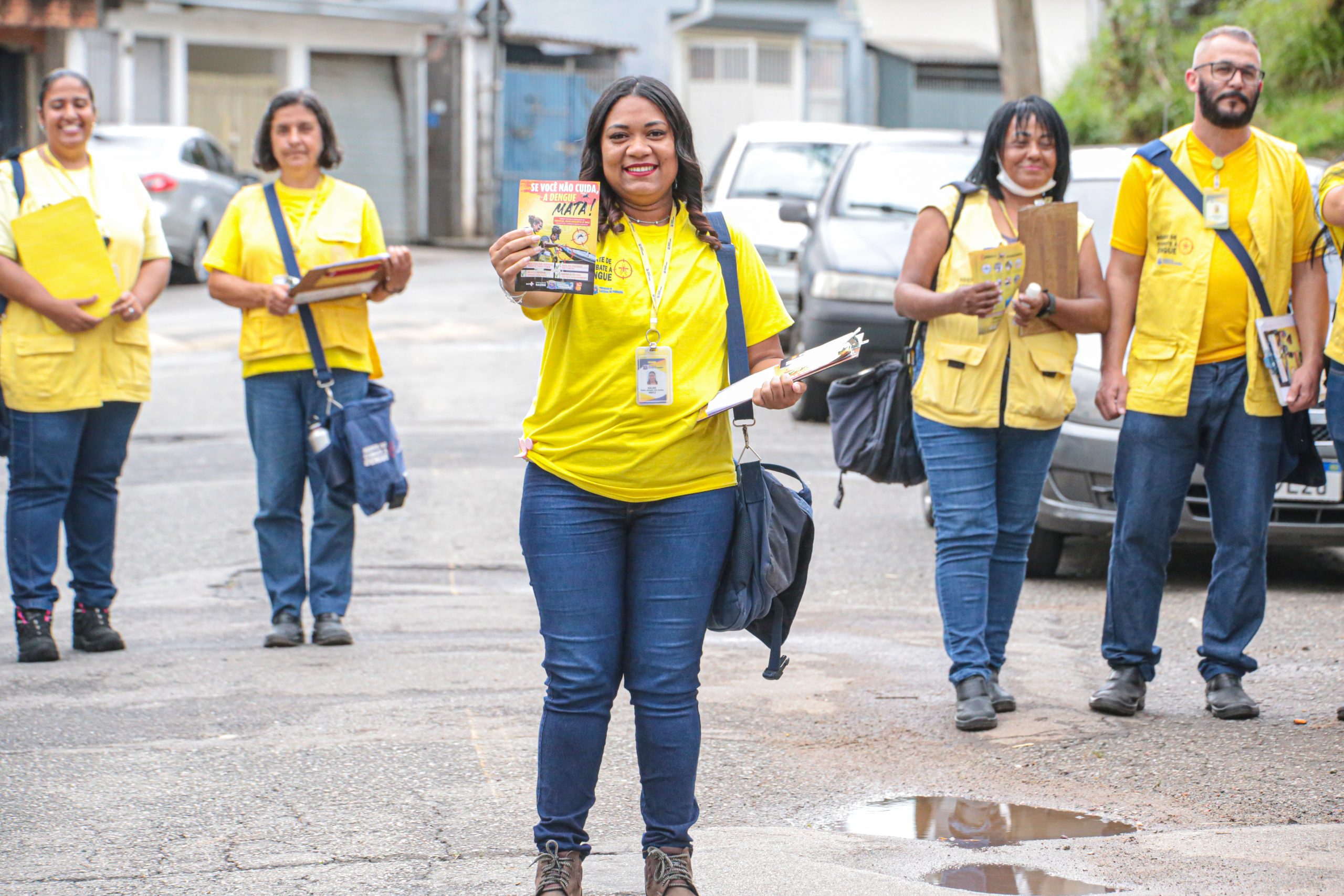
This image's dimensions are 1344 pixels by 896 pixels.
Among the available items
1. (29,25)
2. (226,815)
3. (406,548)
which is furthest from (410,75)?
(226,815)

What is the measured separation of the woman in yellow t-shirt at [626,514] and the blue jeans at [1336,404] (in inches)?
91.9

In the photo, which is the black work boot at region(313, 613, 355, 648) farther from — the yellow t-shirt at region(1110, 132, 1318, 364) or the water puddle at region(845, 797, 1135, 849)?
the yellow t-shirt at region(1110, 132, 1318, 364)

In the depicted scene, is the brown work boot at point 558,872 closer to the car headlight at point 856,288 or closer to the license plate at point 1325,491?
the license plate at point 1325,491

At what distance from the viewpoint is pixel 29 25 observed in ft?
80.8

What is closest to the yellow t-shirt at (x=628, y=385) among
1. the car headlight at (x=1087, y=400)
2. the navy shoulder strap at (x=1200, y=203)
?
the navy shoulder strap at (x=1200, y=203)

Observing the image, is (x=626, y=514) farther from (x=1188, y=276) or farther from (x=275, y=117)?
(x=275, y=117)

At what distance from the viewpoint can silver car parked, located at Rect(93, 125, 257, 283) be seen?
63.7 ft

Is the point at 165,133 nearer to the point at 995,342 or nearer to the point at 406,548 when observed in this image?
the point at 406,548

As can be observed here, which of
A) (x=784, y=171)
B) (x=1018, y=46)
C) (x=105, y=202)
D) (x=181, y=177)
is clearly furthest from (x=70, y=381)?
(x=181, y=177)

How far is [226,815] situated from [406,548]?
3.99m

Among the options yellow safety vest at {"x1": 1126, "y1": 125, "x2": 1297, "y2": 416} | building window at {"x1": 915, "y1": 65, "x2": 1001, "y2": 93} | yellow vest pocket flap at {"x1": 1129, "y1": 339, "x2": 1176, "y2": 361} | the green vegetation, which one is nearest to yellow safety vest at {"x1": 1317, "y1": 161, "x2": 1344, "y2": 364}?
yellow safety vest at {"x1": 1126, "y1": 125, "x2": 1297, "y2": 416}

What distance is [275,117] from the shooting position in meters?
6.37

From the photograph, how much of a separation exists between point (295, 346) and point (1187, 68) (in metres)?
11.6

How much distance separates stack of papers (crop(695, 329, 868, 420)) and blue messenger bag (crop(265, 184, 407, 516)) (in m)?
2.67
